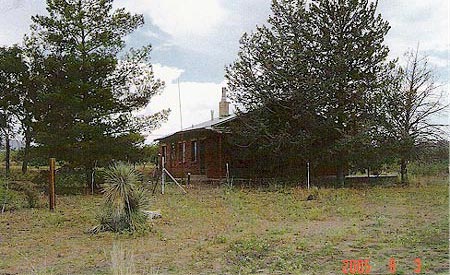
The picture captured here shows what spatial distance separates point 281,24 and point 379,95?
195 inches

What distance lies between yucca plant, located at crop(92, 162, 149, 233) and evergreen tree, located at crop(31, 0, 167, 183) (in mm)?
8518

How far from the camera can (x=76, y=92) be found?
1717 centimetres

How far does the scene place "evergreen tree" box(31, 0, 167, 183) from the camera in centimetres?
1703

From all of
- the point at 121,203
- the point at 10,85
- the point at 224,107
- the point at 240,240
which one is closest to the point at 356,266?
the point at 240,240

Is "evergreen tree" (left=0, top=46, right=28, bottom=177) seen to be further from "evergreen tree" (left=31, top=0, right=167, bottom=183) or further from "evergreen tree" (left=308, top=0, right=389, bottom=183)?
"evergreen tree" (left=308, top=0, right=389, bottom=183)

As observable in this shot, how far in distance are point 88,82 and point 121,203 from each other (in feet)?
32.7

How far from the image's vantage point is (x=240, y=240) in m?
7.50

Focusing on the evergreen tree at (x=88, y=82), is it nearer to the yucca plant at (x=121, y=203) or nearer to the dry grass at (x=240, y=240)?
the dry grass at (x=240, y=240)

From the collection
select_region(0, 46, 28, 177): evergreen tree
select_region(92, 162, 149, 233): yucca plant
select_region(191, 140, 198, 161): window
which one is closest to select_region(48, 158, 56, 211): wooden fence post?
select_region(92, 162, 149, 233): yucca plant

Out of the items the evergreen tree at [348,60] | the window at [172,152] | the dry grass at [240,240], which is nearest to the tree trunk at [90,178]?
the dry grass at [240,240]

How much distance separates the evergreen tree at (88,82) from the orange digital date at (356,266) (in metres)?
12.9

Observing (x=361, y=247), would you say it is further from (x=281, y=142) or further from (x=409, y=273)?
(x=281, y=142)

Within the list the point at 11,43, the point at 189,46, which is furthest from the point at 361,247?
the point at 11,43

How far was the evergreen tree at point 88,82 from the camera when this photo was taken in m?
17.0
